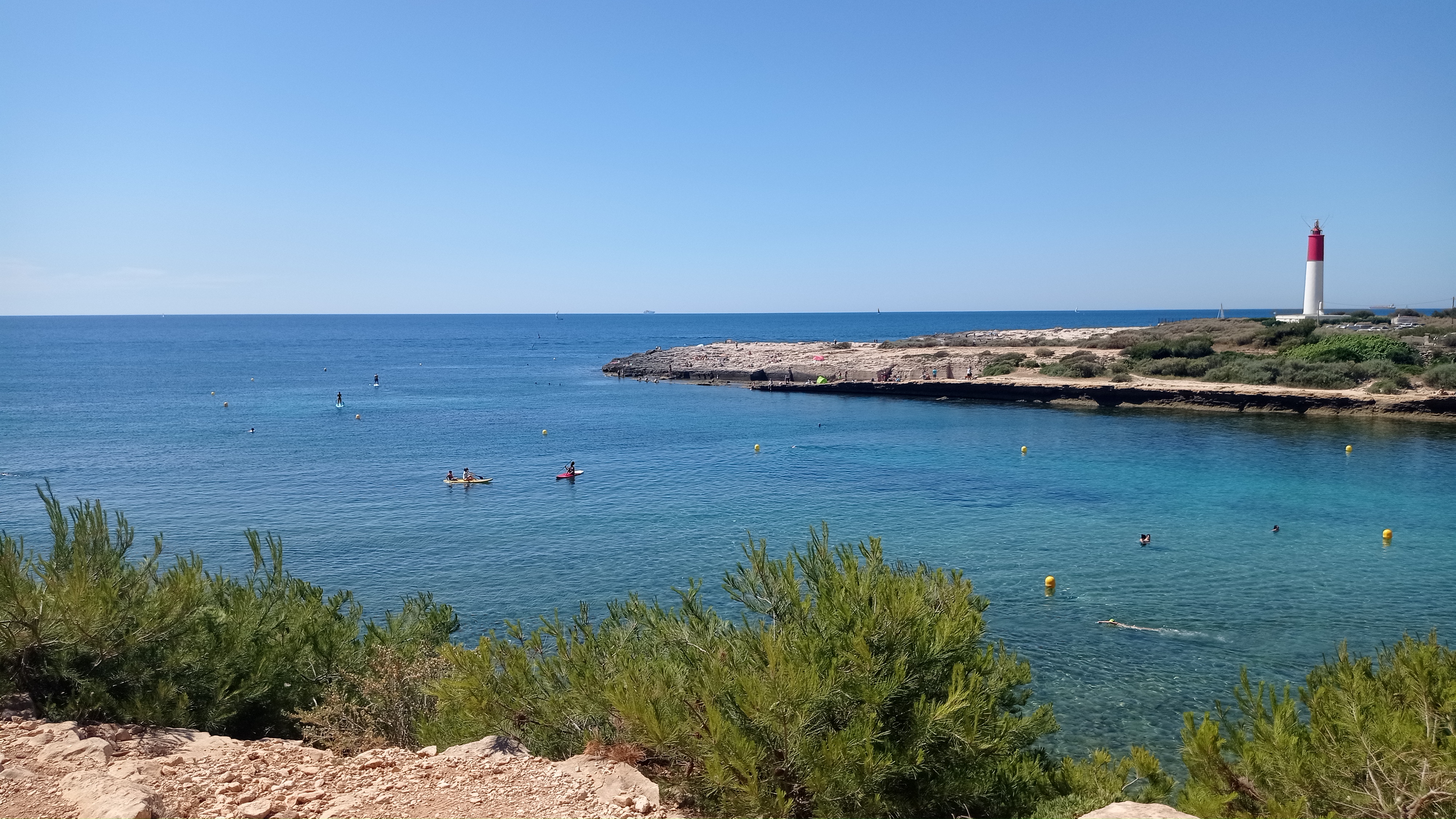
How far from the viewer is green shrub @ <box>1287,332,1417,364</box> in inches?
2124

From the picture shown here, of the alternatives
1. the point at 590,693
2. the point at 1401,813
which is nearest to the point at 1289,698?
the point at 1401,813

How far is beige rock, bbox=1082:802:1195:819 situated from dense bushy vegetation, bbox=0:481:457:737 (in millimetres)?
7858

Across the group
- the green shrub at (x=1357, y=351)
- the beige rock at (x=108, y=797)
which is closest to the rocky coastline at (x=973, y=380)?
the green shrub at (x=1357, y=351)

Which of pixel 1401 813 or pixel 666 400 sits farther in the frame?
pixel 666 400

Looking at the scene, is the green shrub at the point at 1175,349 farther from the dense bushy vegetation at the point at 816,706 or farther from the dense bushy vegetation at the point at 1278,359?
the dense bushy vegetation at the point at 816,706

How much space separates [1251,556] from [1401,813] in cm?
2006

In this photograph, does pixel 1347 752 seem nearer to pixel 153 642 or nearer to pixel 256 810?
pixel 256 810

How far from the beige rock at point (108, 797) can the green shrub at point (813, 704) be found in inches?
99.6

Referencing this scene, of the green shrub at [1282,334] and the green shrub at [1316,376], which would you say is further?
the green shrub at [1282,334]

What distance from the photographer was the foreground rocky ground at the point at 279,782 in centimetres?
671

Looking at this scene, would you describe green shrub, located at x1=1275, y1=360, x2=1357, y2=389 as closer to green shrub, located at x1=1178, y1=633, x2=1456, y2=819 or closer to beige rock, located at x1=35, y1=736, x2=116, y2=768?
green shrub, located at x1=1178, y1=633, x2=1456, y2=819

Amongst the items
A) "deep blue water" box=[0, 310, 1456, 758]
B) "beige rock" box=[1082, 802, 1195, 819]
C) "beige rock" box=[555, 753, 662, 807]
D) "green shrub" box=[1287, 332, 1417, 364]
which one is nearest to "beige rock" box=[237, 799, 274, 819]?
"beige rock" box=[555, 753, 662, 807]

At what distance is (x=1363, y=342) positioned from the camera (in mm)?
55562

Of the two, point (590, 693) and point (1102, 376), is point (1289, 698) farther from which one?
point (1102, 376)
